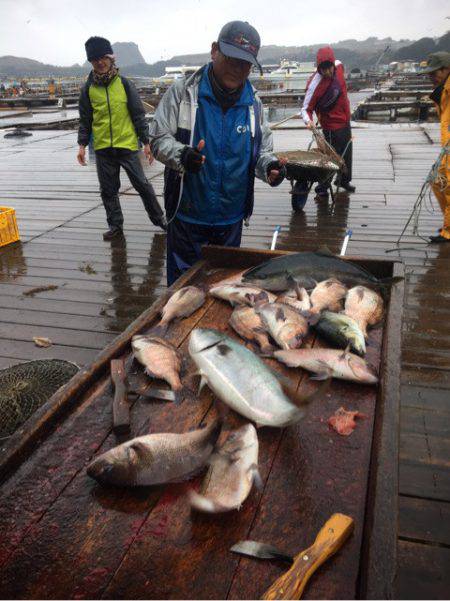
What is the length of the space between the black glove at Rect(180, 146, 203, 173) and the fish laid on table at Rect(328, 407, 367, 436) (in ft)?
6.72

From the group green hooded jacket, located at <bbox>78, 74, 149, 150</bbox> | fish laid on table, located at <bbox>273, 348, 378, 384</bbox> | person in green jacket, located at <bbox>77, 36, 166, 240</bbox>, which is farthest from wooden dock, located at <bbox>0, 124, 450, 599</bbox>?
green hooded jacket, located at <bbox>78, 74, 149, 150</bbox>

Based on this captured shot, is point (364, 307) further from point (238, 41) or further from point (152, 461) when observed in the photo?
point (238, 41)

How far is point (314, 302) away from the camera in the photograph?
9.25ft

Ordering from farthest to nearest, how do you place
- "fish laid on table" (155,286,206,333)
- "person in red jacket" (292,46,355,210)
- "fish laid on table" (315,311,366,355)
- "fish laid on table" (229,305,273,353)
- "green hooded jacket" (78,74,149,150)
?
"person in red jacket" (292,46,355,210), "green hooded jacket" (78,74,149,150), "fish laid on table" (155,286,206,333), "fish laid on table" (229,305,273,353), "fish laid on table" (315,311,366,355)

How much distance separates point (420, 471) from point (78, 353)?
9.32ft

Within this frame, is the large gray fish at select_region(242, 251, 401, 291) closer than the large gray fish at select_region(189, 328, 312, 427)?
No

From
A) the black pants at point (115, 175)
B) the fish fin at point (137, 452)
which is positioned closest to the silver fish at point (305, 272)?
the fish fin at point (137, 452)

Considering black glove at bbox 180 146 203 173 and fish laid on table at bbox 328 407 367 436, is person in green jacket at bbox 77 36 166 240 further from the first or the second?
fish laid on table at bbox 328 407 367 436

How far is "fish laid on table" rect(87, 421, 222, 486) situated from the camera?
64.3 inches

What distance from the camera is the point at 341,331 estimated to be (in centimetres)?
245

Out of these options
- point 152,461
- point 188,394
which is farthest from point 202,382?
point 152,461

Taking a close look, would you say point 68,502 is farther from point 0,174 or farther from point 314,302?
point 0,174

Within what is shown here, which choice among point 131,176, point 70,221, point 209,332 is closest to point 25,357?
point 209,332

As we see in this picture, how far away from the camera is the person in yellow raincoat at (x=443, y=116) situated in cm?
575
